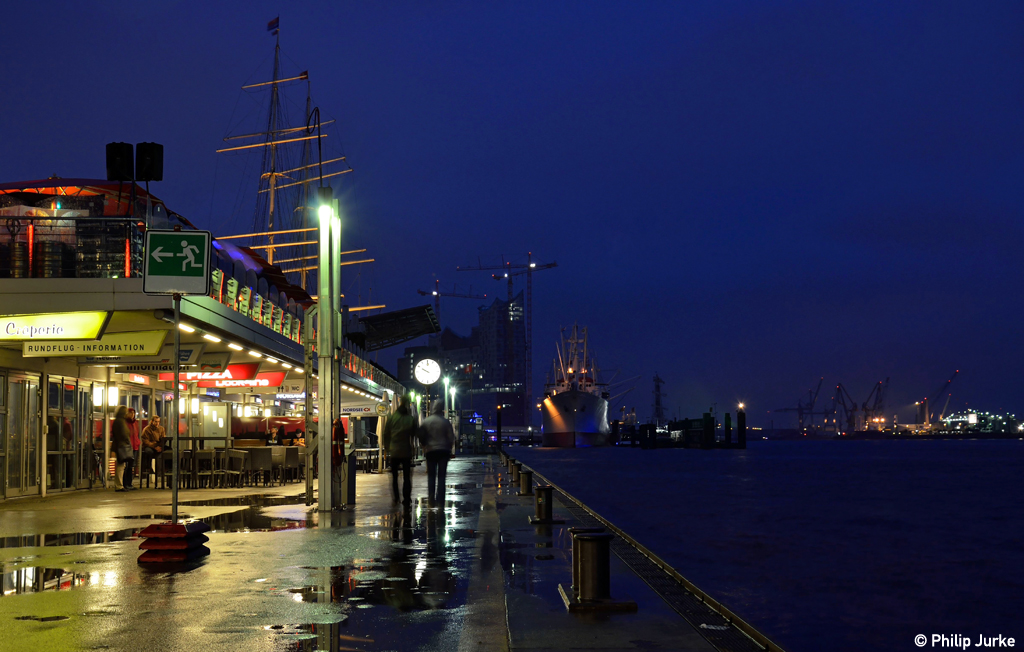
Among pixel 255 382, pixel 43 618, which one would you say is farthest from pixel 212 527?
pixel 255 382

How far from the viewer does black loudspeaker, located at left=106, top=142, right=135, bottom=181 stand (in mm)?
16953

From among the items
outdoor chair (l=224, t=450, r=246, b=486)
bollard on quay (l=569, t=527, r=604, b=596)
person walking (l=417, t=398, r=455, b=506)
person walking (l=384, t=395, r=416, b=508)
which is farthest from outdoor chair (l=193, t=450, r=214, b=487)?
bollard on quay (l=569, t=527, r=604, b=596)

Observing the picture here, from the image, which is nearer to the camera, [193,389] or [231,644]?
[231,644]

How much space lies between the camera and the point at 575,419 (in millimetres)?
139875

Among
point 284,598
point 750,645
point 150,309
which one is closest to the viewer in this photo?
point 750,645

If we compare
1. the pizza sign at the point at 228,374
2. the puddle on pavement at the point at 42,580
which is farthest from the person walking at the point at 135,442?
the puddle on pavement at the point at 42,580

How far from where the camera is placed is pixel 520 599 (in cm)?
701

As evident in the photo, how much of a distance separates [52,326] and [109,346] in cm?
221

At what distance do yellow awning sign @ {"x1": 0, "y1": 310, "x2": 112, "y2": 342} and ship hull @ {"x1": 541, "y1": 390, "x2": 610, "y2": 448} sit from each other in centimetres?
12438

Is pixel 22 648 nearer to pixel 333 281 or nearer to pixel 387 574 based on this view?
pixel 387 574

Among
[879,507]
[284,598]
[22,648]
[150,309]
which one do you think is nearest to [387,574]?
[284,598]

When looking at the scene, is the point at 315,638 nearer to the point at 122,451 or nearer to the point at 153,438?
the point at 122,451

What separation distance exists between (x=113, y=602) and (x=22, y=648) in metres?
1.50

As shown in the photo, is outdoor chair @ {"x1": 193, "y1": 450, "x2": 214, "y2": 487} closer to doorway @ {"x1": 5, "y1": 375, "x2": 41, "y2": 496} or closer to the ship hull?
doorway @ {"x1": 5, "y1": 375, "x2": 41, "y2": 496}
